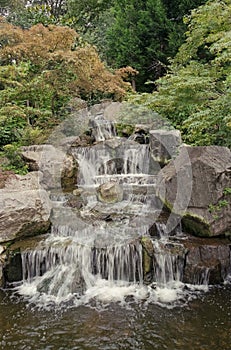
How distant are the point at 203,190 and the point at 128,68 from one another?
29.2ft

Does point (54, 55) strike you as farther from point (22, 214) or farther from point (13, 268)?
point (13, 268)

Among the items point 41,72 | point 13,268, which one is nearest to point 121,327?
point 13,268

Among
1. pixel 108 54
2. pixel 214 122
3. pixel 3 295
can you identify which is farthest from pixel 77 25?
pixel 3 295

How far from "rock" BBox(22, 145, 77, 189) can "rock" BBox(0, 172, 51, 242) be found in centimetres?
266

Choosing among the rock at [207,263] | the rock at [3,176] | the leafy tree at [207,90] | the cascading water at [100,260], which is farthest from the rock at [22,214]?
the leafy tree at [207,90]

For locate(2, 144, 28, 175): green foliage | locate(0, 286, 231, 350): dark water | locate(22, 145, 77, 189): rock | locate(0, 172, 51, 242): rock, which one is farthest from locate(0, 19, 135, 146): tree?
locate(0, 286, 231, 350): dark water

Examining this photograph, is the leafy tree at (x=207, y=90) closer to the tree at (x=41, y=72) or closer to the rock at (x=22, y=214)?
the tree at (x=41, y=72)

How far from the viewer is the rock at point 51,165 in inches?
407

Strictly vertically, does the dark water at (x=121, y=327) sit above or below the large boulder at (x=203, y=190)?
below

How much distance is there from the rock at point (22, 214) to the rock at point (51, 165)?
266cm

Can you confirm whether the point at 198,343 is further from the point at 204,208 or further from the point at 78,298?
the point at 204,208

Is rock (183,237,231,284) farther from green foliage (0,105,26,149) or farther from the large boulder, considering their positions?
green foliage (0,105,26,149)

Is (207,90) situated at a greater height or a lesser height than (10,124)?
greater

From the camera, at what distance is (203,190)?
23.1 feet
